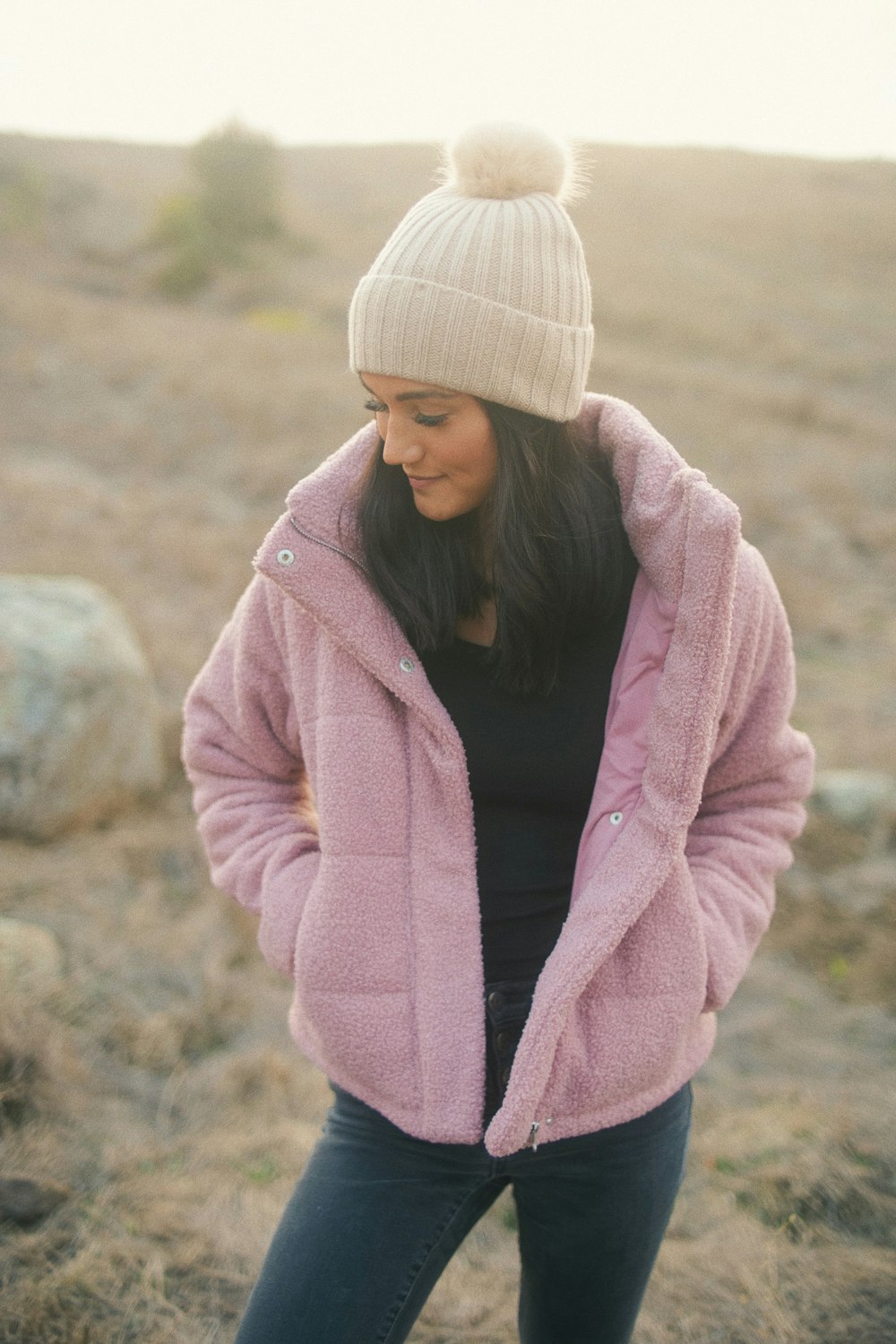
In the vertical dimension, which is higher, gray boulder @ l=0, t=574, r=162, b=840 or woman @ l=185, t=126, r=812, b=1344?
woman @ l=185, t=126, r=812, b=1344

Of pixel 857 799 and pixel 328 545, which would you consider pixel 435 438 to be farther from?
pixel 857 799

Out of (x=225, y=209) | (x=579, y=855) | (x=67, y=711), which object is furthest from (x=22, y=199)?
(x=579, y=855)

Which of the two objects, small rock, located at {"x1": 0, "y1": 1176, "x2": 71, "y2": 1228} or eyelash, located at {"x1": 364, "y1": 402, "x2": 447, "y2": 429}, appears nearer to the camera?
eyelash, located at {"x1": 364, "y1": 402, "x2": 447, "y2": 429}

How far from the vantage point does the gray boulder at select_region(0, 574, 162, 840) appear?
3855 millimetres

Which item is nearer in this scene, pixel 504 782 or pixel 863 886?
pixel 504 782

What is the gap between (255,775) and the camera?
6.23 feet

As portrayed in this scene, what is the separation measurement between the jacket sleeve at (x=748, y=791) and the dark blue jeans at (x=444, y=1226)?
0.30 m

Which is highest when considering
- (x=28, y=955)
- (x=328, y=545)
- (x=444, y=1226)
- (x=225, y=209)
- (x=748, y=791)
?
(x=225, y=209)

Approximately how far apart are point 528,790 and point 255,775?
23.1 inches

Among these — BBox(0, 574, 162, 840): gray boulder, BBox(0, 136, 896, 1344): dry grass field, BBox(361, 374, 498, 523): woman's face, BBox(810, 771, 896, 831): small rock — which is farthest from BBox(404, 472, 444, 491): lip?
BBox(810, 771, 896, 831): small rock

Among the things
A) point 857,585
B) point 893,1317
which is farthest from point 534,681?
point 857,585

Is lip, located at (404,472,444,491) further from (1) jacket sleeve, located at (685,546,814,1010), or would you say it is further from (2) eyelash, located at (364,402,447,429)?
(1) jacket sleeve, located at (685,546,814,1010)

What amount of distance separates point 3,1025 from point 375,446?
1.98 meters

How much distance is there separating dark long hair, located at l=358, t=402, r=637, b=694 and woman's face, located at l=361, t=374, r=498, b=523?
0.04 metres
